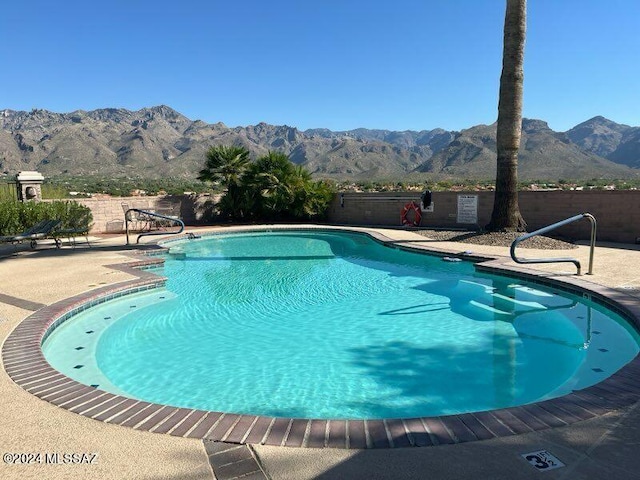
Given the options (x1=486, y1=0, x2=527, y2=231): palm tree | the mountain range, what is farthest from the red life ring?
the mountain range

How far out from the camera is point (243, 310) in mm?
7711

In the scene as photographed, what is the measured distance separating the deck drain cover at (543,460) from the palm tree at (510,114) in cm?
1155

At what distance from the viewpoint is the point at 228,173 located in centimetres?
2033

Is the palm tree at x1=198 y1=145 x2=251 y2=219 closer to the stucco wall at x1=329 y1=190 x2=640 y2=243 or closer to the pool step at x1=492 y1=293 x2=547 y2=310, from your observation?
the stucco wall at x1=329 y1=190 x2=640 y2=243

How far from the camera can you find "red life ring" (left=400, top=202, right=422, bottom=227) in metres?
17.9

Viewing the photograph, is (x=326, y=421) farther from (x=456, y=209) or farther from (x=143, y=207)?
(x=143, y=207)

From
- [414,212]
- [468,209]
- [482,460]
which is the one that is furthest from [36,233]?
[468,209]

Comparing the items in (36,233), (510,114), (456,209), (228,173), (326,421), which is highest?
(510,114)

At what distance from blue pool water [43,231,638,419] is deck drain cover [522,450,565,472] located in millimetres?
1603

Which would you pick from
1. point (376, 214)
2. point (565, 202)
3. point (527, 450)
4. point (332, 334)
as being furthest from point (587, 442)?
point (376, 214)

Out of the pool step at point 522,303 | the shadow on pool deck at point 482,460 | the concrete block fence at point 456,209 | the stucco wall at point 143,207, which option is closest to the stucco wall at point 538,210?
the concrete block fence at point 456,209

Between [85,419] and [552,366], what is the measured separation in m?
4.95

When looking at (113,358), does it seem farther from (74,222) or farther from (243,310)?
(74,222)

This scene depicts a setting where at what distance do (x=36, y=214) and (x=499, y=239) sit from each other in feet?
44.6
